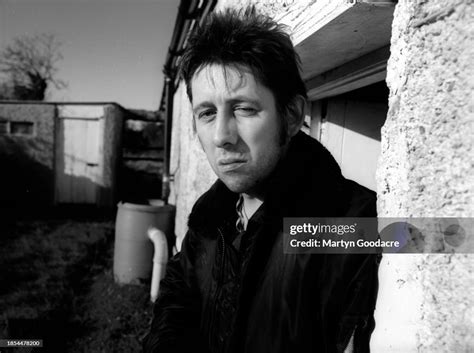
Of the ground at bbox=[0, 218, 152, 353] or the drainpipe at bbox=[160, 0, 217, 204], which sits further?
the drainpipe at bbox=[160, 0, 217, 204]

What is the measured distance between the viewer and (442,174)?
507 mm

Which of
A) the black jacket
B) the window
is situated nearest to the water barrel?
the black jacket

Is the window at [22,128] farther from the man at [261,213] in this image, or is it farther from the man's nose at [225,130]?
the man's nose at [225,130]

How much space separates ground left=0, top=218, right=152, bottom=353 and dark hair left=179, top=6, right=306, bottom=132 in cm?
245

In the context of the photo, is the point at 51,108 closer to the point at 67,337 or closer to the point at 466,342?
the point at 67,337

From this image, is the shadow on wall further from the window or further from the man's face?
the man's face

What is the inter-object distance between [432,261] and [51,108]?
8777mm

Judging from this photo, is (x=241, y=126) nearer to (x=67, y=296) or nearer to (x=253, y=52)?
(x=253, y=52)

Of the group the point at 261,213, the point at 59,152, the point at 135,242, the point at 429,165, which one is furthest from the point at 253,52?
the point at 59,152

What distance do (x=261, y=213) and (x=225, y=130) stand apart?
27 cm

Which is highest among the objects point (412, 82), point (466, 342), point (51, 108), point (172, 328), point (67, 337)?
point (51, 108)

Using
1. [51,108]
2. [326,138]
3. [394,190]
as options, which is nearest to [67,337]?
[326,138]

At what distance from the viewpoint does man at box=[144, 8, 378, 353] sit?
2.41ft

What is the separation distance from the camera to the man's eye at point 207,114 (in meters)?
1.01
